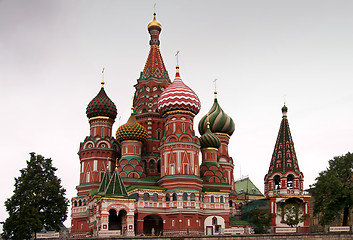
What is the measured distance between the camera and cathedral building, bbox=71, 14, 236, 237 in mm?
45156

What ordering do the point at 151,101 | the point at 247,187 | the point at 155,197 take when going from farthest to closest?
the point at 247,187 → the point at 151,101 → the point at 155,197

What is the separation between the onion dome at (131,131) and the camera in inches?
1999

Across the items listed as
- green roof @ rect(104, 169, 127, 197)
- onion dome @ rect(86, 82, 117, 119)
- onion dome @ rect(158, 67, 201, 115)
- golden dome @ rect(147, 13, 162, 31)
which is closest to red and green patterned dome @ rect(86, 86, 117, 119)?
onion dome @ rect(86, 82, 117, 119)

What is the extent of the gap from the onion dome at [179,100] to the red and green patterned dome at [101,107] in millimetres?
6973

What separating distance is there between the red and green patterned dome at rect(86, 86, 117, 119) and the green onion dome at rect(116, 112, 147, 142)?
13.4ft

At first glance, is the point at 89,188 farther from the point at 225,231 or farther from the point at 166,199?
the point at 225,231

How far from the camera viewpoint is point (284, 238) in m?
38.8

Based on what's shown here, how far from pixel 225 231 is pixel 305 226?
37.4 feet

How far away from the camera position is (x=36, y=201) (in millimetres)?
A: 41875

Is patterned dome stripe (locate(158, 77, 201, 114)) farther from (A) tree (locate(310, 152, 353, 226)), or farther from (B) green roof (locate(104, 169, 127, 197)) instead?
(A) tree (locate(310, 152, 353, 226))

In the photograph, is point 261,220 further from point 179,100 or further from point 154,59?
point 154,59

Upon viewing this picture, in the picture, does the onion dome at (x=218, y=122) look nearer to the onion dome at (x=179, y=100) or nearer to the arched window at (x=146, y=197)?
the onion dome at (x=179, y=100)

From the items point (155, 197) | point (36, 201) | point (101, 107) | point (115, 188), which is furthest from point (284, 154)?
point (36, 201)

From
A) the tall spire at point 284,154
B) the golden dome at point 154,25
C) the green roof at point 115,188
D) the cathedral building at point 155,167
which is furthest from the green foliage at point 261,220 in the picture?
the golden dome at point 154,25
